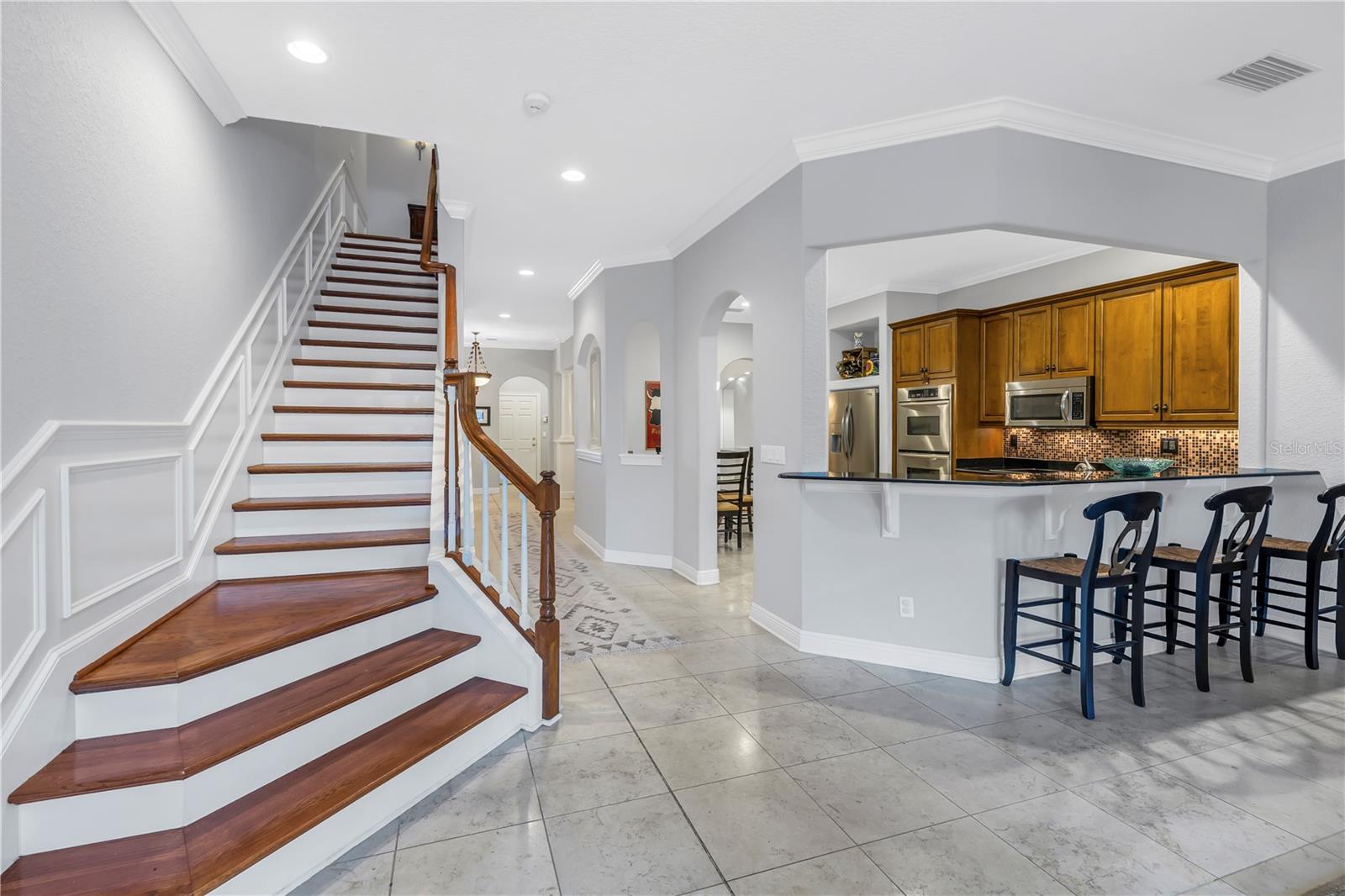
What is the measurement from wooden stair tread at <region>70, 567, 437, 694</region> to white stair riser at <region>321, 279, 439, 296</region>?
323cm

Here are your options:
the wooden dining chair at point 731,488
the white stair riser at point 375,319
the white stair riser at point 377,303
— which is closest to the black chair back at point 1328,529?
the wooden dining chair at point 731,488

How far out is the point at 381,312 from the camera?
5113mm

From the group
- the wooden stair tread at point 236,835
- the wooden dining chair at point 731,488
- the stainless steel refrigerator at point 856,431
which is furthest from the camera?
the stainless steel refrigerator at point 856,431

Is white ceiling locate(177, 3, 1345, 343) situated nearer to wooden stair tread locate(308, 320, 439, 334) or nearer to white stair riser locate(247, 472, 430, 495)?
wooden stair tread locate(308, 320, 439, 334)

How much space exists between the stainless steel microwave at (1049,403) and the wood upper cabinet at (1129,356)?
0.28 ft

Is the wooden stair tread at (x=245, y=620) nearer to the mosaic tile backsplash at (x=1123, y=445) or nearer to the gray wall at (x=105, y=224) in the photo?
A: the gray wall at (x=105, y=224)

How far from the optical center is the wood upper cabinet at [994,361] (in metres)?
5.86

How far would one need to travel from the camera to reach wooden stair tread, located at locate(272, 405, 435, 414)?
384cm

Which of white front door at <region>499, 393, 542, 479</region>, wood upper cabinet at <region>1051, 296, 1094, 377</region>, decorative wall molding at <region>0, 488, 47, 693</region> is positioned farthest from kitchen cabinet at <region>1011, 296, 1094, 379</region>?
white front door at <region>499, 393, 542, 479</region>

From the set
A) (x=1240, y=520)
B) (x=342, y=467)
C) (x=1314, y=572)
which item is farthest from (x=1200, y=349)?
(x=342, y=467)

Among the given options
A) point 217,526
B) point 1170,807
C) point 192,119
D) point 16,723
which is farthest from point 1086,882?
point 192,119

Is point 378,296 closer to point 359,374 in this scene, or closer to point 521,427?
point 359,374

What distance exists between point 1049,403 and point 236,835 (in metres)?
5.81

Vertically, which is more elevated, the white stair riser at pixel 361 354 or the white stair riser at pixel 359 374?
the white stair riser at pixel 361 354
